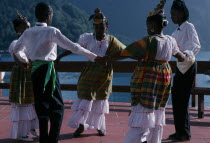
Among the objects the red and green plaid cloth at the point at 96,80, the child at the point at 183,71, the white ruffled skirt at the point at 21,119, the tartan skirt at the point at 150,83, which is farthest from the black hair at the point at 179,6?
the white ruffled skirt at the point at 21,119

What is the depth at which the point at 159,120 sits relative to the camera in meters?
3.32

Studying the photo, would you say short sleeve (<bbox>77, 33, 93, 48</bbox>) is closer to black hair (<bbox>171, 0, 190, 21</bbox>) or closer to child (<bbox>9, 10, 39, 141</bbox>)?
child (<bbox>9, 10, 39, 141</bbox>)

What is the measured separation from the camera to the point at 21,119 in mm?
4191

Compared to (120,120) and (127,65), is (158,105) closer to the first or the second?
(120,120)

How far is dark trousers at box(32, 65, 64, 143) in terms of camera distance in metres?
3.38

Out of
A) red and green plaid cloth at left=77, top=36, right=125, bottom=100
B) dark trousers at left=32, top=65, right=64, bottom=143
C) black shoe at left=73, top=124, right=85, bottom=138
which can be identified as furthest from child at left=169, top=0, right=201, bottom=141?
dark trousers at left=32, top=65, right=64, bottom=143

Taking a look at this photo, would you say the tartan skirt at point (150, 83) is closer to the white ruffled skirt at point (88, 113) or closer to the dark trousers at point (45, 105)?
the dark trousers at point (45, 105)

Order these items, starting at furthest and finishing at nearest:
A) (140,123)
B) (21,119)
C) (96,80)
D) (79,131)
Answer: (79,131), (96,80), (21,119), (140,123)

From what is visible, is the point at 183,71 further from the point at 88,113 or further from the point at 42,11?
the point at 42,11

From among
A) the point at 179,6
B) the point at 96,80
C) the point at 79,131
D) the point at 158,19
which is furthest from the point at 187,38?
the point at 79,131

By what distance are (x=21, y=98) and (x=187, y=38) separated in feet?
7.58

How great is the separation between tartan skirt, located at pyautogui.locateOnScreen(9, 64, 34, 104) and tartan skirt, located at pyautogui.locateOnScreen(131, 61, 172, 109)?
160 centimetres

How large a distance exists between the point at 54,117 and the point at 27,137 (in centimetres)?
105

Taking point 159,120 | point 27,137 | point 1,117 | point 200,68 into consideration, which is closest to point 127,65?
point 200,68
